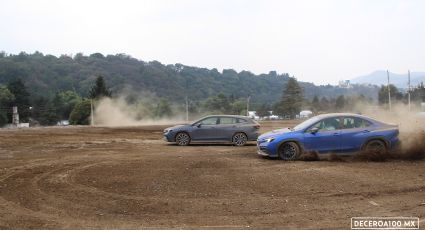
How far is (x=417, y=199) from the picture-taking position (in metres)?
8.68

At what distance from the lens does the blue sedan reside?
14188 millimetres

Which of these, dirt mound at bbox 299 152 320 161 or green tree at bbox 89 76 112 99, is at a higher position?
green tree at bbox 89 76 112 99

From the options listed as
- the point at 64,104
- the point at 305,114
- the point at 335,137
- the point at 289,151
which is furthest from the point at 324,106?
the point at 289,151

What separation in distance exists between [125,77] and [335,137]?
10212 centimetres

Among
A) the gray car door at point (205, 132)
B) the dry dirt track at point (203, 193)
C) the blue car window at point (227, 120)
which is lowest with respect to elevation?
the dry dirt track at point (203, 193)

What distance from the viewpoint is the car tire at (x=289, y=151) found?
1427 cm

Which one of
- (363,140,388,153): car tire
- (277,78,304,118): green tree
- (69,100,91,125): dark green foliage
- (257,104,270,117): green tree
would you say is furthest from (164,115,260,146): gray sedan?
(257,104,270,117): green tree

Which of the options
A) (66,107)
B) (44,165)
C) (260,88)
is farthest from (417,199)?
(260,88)

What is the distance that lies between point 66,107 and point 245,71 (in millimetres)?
67681

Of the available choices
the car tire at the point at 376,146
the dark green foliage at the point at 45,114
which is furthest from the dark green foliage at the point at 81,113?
the car tire at the point at 376,146

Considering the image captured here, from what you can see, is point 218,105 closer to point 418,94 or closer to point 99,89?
point 99,89

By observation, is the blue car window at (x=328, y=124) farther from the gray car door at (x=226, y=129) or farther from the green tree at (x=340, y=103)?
the green tree at (x=340, y=103)

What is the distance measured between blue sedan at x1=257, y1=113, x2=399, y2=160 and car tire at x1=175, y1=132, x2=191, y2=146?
20.6 ft

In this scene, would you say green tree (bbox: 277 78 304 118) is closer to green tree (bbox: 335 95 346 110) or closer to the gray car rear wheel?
green tree (bbox: 335 95 346 110)
